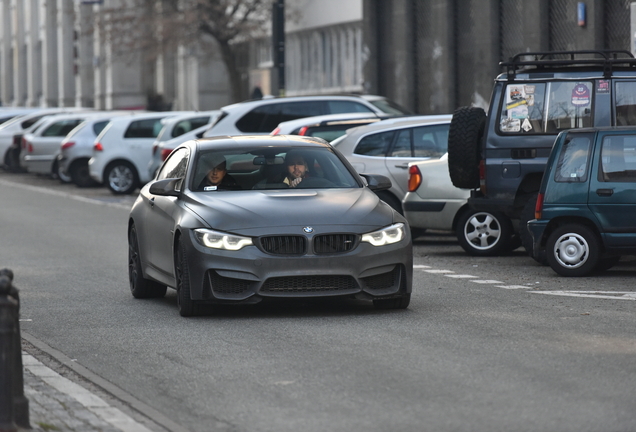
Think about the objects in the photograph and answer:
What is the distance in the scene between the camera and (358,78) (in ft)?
133

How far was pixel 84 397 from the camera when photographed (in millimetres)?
7164

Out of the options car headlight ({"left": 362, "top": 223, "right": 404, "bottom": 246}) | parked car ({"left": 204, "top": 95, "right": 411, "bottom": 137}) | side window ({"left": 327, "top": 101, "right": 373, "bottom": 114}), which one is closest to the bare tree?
parked car ({"left": 204, "top": 95, "right": 411, "bottom": 137})

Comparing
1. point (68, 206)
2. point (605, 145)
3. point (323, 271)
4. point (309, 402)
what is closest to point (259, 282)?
point (323, 271)

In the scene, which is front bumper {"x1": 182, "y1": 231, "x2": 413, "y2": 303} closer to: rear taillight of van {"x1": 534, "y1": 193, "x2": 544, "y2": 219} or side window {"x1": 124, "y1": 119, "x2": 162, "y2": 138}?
rear taillight of van {"x1": 534, "y1": 193, "x2": 544, "y2": 219}

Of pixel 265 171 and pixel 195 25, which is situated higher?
pixel 195 25

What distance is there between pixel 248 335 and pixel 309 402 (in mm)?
2477

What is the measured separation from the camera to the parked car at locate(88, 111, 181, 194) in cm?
2978

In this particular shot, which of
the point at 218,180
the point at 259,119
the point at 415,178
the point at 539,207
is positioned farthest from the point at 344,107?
the point at 218,180

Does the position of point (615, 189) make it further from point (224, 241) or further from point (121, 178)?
point (121, 178)

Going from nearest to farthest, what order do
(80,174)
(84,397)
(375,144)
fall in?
(84,397) → (375,144) → (80,174)

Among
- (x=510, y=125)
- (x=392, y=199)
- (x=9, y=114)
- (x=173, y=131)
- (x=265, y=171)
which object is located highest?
(x=9, y=114)

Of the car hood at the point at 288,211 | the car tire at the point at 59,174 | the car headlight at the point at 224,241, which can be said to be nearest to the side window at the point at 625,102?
the car hood at the point at 288,211

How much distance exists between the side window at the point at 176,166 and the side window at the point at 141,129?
17962 mm

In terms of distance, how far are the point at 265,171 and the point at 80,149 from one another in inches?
865
